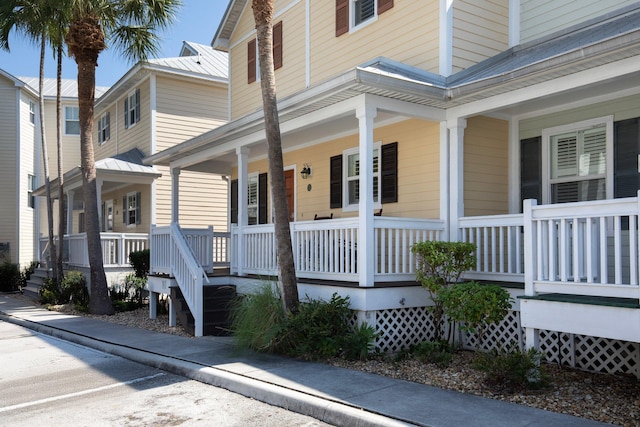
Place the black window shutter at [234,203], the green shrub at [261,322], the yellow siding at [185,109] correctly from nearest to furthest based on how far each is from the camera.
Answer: the green shrub at [261,322] → the black window shutter at [234,203] → the yellow siding at [185,109]

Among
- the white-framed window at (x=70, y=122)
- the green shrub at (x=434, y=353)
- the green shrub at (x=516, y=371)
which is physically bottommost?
the green shrub at (x=434, y=353)

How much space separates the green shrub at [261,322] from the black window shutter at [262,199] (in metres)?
6.06

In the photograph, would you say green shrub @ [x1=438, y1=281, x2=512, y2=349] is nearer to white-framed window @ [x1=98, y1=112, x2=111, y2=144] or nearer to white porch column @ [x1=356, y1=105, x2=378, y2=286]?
white porch column @ [x1=356, y1=105, x2=378, y2=286]

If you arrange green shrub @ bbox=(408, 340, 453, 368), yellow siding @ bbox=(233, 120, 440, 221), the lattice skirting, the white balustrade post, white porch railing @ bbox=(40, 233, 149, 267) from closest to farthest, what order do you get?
1. the white balustrade post
2. the lattice skirting
3. green shrub @ bbox=(408, 340, 453, 368)
4. yellow siding @ bbox=(233, 120, 440, 221)
5. white porch railing @ bbox=(40, 233, 149, 267)

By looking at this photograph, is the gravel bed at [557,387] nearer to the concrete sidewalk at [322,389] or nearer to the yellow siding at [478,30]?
the concrete sidewalk at [322,389]

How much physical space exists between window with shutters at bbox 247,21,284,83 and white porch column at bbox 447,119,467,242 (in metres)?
6.43

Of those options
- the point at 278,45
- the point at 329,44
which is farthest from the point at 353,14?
the point at 278,45

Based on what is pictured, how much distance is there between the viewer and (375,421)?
533cm

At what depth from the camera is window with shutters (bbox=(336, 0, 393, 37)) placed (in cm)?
1190

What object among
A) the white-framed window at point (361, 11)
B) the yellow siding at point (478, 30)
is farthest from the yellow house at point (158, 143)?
the yellow siding at point (478, 30)

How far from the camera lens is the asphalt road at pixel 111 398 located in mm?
5883

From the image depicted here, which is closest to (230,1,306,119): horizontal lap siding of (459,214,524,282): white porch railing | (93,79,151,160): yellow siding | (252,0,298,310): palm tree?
(93,79,151,160): yellow siding

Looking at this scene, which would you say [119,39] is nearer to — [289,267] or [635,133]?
[289,267]

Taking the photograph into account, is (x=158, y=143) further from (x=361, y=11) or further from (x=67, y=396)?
(x=67, y=396)
